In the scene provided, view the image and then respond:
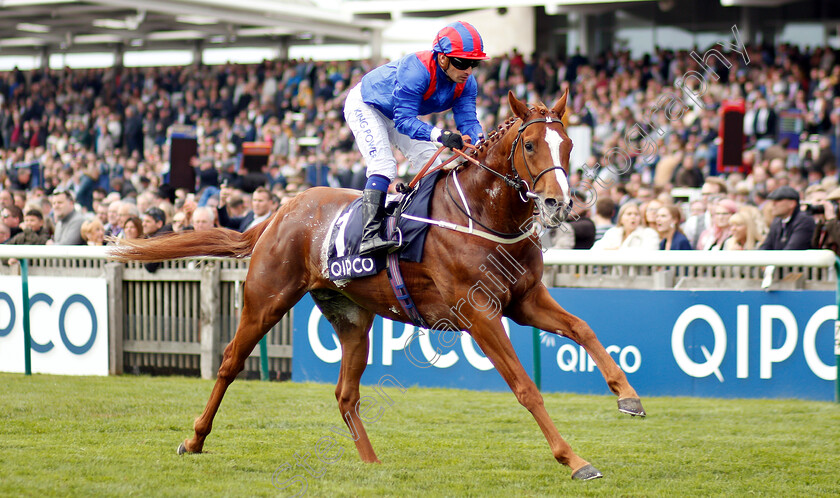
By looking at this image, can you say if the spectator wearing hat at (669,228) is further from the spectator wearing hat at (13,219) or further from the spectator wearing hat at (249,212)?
the spectator wearing hat at (13,219)

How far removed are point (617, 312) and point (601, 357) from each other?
2839mm

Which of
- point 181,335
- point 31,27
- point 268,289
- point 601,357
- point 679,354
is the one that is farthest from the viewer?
point 31,27

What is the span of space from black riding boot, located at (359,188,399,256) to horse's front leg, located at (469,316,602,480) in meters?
0.66

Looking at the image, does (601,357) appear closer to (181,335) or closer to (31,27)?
(181,335)

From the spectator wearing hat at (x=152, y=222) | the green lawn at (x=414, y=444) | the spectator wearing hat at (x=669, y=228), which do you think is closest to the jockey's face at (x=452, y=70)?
the green lawn at (x=414, y=444)

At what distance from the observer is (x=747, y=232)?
7.57 meters

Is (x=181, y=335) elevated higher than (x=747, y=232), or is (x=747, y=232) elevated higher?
(x=747, y=232)

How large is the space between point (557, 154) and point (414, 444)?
6.46ft

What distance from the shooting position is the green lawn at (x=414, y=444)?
4.26 m

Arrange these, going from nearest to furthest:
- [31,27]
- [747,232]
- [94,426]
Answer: [94,426] < [747,232] < [31,27]

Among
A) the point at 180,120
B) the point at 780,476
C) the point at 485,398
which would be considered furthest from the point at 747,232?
the point at 180,120

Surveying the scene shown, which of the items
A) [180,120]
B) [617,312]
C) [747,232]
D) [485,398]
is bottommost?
[485,398]

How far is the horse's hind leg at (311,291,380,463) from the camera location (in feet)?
17.2

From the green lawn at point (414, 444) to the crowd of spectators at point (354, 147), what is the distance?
52.7 inches
